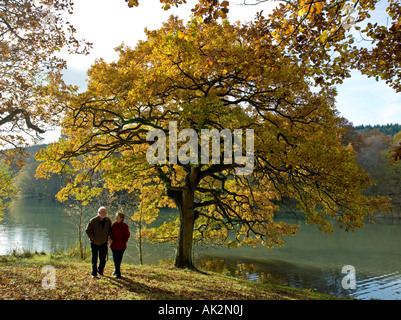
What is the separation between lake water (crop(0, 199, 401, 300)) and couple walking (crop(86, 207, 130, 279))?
8503 mm

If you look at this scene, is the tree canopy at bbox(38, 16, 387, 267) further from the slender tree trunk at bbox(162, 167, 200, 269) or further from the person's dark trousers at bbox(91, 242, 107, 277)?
the person's dark trousers at bbox(91, 242, 107, 277)

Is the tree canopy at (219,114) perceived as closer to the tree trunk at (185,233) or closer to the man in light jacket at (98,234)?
the tree trunk at (185,233)

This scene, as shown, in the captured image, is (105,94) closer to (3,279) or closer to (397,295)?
(3,279)

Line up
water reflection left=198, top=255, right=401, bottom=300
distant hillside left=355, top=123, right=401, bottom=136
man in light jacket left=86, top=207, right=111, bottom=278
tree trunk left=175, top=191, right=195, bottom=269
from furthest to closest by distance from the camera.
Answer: distant hillside left=355, top=123, right=401, bottom=136
water reflection left=198, top=255, right=401, bottom=300
tree trunk left=175, top=191, right=195, bottom=269
man in light jacket left=86, top=207, right=111, bottom=278

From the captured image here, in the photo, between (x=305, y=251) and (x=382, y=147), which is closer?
(x=305, y=251)

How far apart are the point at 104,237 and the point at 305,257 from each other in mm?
15411

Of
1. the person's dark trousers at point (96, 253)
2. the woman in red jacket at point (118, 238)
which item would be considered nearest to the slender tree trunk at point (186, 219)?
the woman in red jacket at point (118, 238)

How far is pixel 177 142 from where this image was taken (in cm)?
802

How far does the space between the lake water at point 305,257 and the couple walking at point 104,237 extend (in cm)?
850

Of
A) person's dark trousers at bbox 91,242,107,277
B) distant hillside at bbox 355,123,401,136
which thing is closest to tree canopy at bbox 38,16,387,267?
person's dark trousers at bbox 91,242,107,277

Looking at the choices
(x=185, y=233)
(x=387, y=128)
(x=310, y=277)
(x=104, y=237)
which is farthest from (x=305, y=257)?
(x=387, y=128)

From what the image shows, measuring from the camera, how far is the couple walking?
20.8ft

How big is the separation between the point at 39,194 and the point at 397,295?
81319mm
